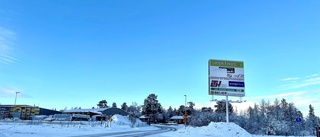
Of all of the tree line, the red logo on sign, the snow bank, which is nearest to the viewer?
the snow bank

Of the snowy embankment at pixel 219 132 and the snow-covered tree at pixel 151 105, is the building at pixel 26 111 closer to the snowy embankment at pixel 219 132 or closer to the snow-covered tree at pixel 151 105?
the snow-covered tree at pixel 151 105

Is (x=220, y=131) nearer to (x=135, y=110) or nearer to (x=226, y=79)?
(x=226, y=79)

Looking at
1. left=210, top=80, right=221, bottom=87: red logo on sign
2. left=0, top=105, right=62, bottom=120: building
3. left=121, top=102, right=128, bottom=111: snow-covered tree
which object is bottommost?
left=0, top=105, right=62, bottom=120: building

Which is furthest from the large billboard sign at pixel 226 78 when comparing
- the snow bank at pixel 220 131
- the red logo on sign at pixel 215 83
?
the snow bank at pixel 220 131

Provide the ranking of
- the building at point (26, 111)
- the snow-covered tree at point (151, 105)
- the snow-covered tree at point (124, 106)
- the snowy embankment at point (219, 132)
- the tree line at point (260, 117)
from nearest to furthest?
the snowy embankment at point (219, 132), the tree line at point (260, 117), the snow-covered tree at point (151, 105), the building at point (26, 111), the snow-covered tree at point (124, 106)

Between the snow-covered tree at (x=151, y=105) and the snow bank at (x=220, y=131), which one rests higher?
the snow-covered tree at (x=151, y=105)

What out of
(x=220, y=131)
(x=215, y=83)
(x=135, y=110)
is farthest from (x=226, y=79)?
(x=135, y=110)

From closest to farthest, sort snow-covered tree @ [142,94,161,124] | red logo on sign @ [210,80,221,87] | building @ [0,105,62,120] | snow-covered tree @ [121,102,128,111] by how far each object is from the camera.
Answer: red logo on sign @ [210,80,221,87] → snow-covered tree @ [142,94,161,124] → building @ [0,105,62,120] → snow-covered tree @ [121,102,128,111]

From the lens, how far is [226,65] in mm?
31625

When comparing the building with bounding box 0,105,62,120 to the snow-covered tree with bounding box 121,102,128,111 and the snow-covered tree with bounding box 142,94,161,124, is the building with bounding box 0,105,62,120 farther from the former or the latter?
the snow-covered tree with bounding box 142,94,161,124

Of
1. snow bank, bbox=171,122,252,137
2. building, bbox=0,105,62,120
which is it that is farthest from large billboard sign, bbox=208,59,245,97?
building, bbox=0,105,62,120

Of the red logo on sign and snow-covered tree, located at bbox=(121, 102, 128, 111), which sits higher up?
the red logo on sign

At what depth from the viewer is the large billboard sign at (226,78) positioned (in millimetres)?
30719

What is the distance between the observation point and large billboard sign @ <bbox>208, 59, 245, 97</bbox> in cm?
3072
